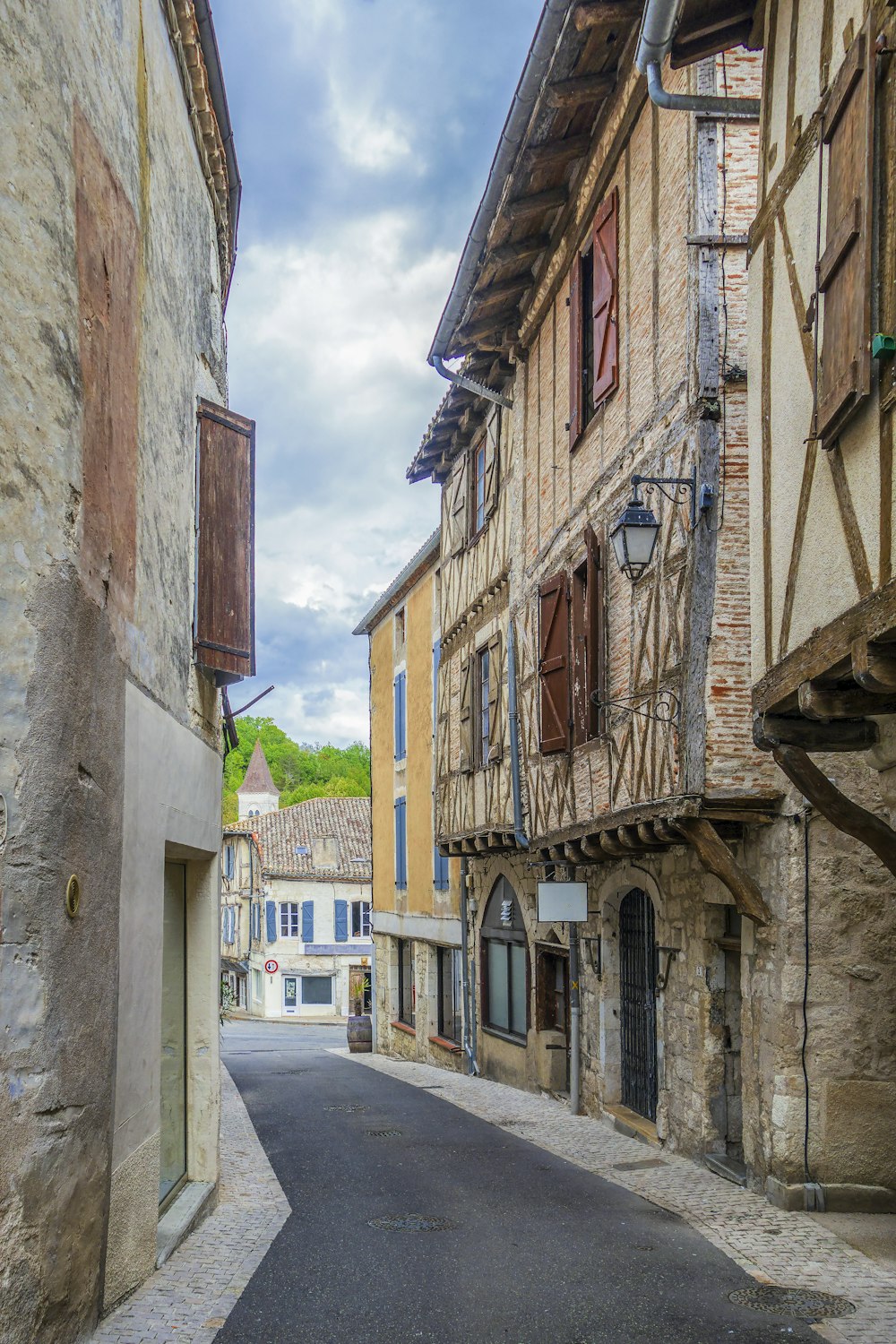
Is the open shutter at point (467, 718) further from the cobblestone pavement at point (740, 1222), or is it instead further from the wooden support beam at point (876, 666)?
the wooden support beam at point (876, 666)

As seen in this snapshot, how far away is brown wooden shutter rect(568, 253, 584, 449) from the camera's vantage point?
12.3m

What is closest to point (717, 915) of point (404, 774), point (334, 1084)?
point (334, 1084)

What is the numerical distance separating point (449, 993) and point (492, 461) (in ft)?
30.1

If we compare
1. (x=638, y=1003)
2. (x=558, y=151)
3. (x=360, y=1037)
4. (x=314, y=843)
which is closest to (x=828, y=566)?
(x=638, y=1003)

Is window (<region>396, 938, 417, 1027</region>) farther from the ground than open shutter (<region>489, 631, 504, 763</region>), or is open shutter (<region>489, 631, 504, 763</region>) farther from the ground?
open shutter (<region>489, 631, 504, 763</region>)

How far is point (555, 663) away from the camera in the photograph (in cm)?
1286

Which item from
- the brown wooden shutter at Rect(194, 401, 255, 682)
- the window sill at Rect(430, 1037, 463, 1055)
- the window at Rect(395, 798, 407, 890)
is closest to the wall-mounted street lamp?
the brown wooden shutter at Rect(194, 401, 255, 682)

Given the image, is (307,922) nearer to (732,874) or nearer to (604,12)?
(732,874)

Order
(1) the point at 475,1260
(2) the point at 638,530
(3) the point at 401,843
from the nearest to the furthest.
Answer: (1) the point at 475,1260 → (2) the point at 638,530 → (3) the point at 401,843

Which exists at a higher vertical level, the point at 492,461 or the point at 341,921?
the point at 492,461

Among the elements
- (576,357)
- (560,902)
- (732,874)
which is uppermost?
(576,357)

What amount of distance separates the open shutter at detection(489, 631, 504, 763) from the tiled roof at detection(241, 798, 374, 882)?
28283 mm

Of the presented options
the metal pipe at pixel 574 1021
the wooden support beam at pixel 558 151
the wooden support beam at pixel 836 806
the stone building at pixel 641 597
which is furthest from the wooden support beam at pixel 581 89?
the metal pipe at pixel 574 1021

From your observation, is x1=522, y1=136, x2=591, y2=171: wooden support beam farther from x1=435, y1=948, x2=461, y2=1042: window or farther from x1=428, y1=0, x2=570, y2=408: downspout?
x1=435, y1=948, x2=461, y2=1042: window
